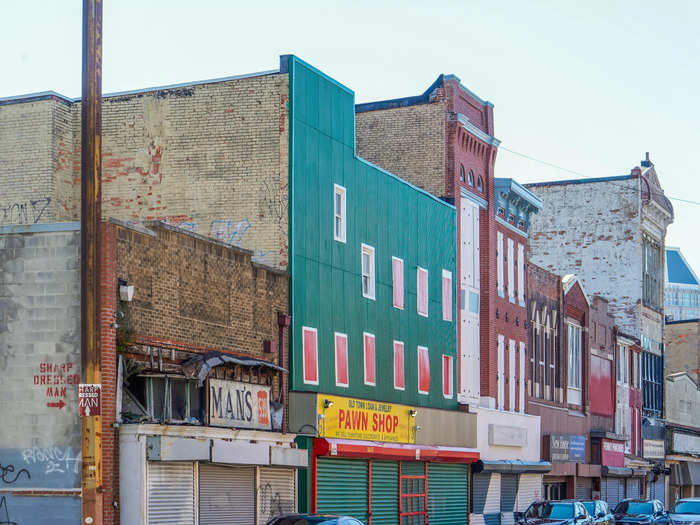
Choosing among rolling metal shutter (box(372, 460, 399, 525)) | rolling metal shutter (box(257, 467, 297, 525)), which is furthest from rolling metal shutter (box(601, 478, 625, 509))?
rolling metal shutter (box(257, 467, 297, 525))

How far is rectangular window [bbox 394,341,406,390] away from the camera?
36.0 m

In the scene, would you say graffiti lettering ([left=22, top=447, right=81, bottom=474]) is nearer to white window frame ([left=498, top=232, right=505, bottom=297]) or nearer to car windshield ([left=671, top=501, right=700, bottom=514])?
white window frame ([left=498, top=232, right=505, bottom=297])

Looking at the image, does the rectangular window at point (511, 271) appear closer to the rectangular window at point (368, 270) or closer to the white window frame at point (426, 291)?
the white window frame at point (426, 291)

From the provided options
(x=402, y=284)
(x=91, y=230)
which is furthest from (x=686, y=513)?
(x=91, y=230)

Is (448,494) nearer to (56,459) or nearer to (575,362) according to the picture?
(575,362)

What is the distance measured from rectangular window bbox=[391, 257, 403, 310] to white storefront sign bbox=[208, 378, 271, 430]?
27.5 ft

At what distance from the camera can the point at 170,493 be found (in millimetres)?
24047

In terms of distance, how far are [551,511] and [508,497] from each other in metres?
11.6

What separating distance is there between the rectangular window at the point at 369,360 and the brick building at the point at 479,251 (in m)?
7.51

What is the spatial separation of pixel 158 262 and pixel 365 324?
10.6 m

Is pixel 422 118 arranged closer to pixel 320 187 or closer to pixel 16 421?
pixel 320 187

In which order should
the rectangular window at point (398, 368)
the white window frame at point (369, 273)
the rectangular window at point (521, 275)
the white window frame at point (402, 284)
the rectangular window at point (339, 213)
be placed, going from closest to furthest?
the rectangular window at point (339, 213), the white window frame at point (369, 273), the rectangular window at point (398, 368), the white window frame at point (402, 284), the rectangular window at point (521, 275)

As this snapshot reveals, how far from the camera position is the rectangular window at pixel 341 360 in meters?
32.3

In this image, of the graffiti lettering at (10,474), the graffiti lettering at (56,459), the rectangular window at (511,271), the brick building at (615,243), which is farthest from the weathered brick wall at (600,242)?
the graffiti lettering at (10,474)
